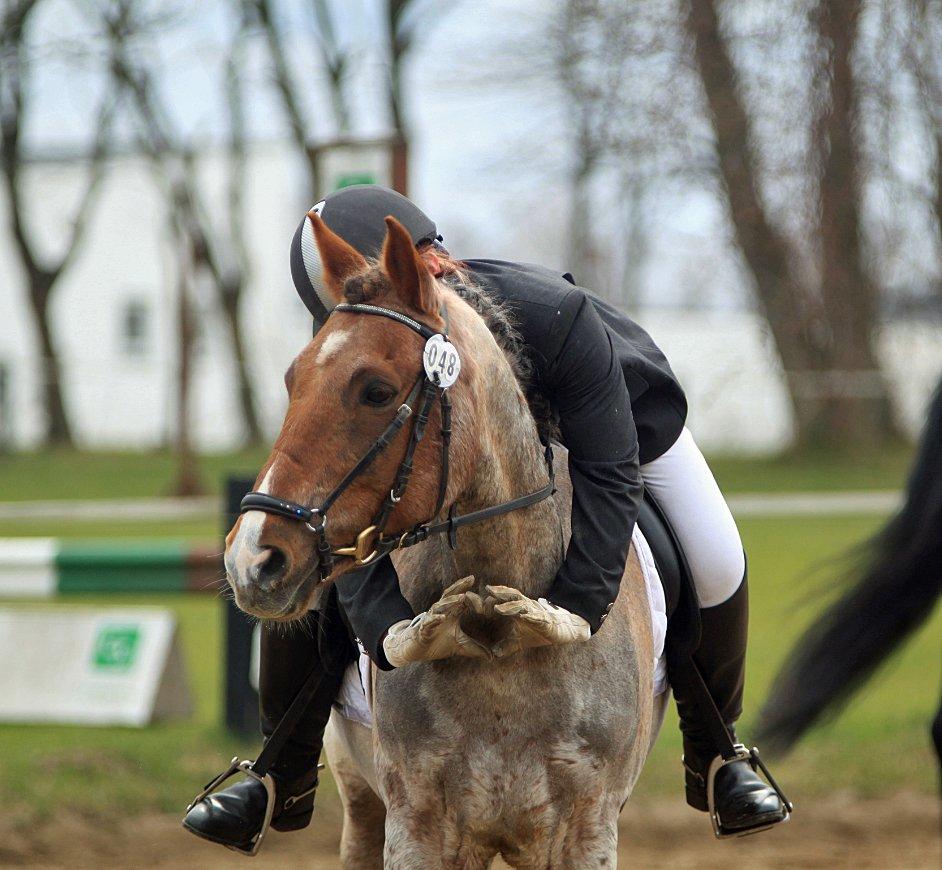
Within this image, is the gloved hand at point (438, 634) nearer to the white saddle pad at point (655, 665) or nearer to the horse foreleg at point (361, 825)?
the white saddle pad at point (655, 665)

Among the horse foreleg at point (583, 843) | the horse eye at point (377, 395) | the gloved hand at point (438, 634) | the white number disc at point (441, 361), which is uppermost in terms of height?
the white number disc at point (441, 361)

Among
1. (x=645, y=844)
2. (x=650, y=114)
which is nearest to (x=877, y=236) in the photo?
(x=650, y=114)

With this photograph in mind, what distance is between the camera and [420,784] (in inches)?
121

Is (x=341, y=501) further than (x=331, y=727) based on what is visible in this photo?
No

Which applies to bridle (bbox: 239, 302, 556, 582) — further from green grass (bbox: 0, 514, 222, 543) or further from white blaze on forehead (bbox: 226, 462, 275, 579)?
green grass (bbox: 0, 514, 222, 543)

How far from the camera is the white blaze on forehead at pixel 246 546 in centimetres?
248

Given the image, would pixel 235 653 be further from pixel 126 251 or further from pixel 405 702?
pixel 126 251

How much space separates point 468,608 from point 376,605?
26 cm

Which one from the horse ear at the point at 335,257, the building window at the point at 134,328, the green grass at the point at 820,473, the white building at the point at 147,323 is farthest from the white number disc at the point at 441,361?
the building window at the point at 134,328

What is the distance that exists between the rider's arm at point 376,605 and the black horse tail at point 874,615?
214 cm

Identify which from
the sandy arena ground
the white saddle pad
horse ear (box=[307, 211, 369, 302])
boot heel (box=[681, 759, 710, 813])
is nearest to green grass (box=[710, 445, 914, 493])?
the sandy arena ground

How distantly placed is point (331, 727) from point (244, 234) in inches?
1204

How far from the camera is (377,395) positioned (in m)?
2.67

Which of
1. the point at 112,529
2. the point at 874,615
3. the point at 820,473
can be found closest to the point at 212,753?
the point at 874,615
